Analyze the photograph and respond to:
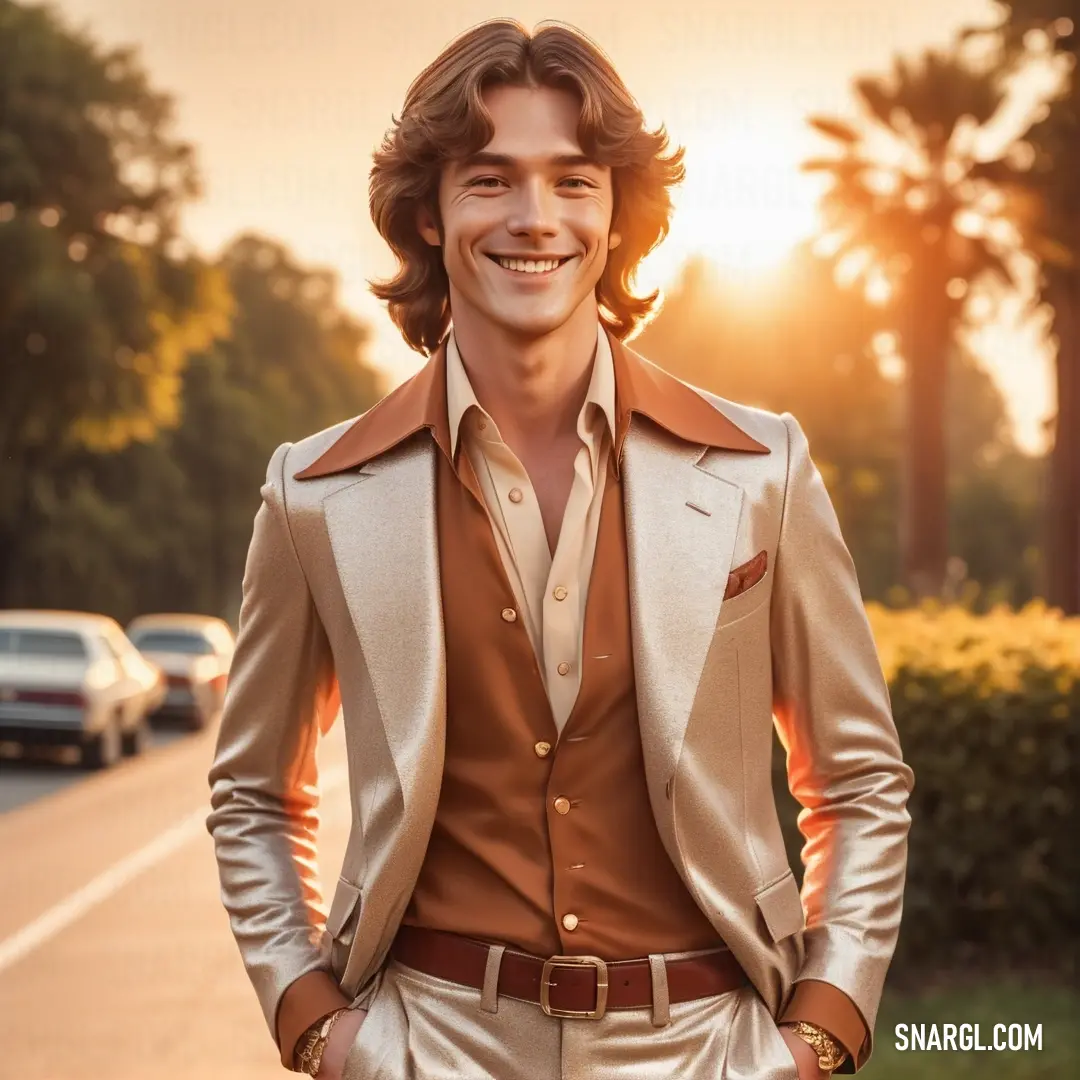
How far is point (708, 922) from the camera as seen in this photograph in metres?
3.01

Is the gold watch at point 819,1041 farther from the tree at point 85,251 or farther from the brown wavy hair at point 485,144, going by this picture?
the tree at point 85,251

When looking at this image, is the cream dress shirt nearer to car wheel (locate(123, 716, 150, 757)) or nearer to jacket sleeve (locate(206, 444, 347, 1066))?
jacket sleeve (locate(206, 444, 347, 1066))

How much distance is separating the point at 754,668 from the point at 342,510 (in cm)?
69

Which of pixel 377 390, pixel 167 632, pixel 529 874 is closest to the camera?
pixel 529 874

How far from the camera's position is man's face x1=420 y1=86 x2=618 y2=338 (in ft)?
10.3

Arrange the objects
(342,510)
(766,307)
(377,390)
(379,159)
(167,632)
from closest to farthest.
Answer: (342,510), (379,159), (167,632), (766,307), (377,390)

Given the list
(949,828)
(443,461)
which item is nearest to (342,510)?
(443,461)

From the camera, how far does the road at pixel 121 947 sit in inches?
327

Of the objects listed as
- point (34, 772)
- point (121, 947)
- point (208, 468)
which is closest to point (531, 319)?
point (121, 947)

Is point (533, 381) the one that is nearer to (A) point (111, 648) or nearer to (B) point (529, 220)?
(B) point (529, 220)

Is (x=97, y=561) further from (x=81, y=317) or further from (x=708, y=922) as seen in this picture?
(x=708, y=922)

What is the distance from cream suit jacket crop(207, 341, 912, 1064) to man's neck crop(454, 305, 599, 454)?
0.42ft

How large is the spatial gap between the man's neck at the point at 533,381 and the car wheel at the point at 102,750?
19.4 metres

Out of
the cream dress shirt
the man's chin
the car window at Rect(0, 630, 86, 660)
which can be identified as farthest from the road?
the man's chin
